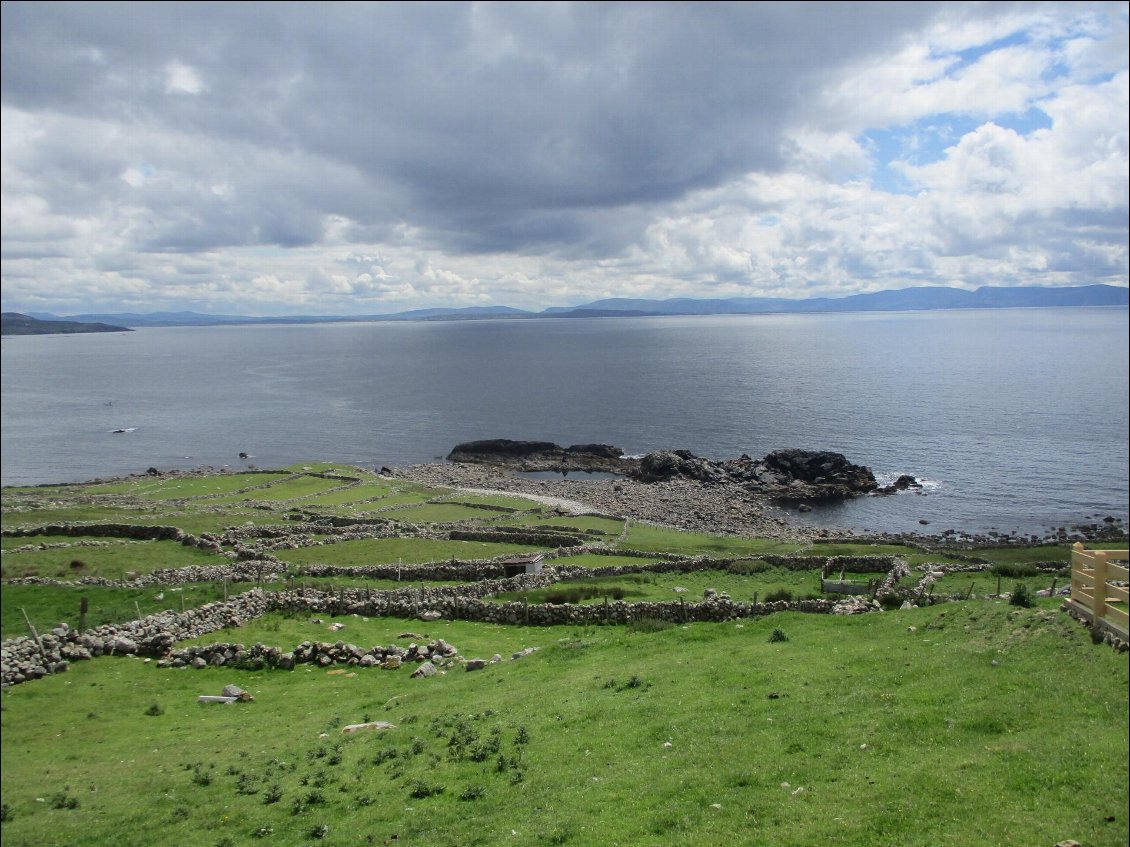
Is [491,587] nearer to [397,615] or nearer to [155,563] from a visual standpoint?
[397,615]

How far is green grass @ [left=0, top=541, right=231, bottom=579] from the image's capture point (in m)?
39.2

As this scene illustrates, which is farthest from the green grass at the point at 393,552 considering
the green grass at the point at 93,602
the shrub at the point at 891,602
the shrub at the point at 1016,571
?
the shrub at the point at 1016,571

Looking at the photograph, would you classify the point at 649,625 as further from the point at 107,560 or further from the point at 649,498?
the point at 649,498

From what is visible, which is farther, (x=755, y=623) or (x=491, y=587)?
(x=491, y=587)

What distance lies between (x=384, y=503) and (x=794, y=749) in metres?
62.2

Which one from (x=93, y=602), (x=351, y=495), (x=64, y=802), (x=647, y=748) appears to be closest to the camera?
(x=647, y=748)

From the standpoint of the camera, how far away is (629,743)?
642 inches

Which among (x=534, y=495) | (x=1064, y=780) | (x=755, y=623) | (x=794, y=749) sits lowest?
(x=534, y=495)

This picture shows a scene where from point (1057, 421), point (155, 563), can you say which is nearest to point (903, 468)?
point (1057, 421)

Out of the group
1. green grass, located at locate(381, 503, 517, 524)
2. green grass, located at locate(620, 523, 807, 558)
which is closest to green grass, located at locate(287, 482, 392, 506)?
green grass, located at locate(381, 503, 517, 524)

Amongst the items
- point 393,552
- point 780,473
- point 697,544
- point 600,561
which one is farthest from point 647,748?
point 780,473

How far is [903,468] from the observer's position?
100062 millimetres

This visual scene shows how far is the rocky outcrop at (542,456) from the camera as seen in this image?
4205 inches

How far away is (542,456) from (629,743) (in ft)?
318
